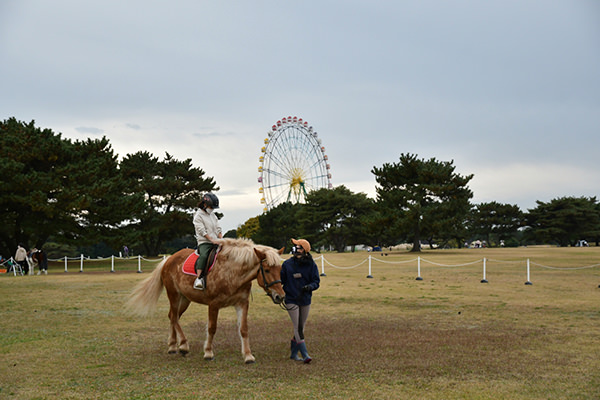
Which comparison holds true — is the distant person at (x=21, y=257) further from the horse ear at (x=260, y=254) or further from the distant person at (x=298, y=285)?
the distant person at (x=298, y=285)

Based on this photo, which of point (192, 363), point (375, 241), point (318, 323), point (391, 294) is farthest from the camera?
point (375, 241)

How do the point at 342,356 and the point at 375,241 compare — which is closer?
the point at 342,356

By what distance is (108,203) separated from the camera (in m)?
32.1

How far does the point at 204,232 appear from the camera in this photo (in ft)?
21.9

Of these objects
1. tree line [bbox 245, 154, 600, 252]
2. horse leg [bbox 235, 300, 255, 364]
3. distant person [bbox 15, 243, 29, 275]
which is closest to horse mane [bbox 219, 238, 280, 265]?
horse leg [bbox 235, 300, 255, 364]

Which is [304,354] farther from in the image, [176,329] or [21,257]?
[21,257]

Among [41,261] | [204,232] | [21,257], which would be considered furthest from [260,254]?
[41,261]

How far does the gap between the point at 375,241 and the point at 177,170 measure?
87.7 feet

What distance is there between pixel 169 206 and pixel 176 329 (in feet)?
131

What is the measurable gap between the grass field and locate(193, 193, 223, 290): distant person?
3.85 ft

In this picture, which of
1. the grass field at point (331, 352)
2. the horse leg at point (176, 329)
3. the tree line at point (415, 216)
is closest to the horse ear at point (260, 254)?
the grass field at point (331, 352)

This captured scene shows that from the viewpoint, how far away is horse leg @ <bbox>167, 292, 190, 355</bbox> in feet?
22.2

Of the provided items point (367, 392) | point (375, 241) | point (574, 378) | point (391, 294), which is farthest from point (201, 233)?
point (375, 241)

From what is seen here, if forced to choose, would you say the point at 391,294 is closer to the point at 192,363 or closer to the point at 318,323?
the point at 318,323
